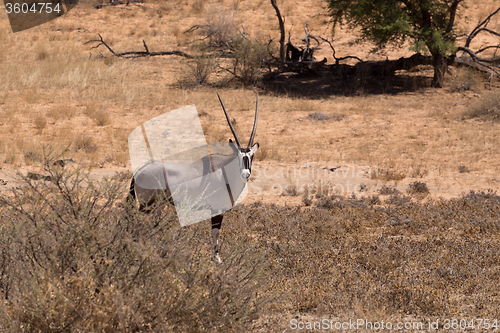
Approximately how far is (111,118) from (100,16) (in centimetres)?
1800

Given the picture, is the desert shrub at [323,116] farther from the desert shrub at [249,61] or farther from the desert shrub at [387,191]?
the desert shrub at [387,191]

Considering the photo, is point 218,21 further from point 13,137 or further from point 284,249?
point 284,249

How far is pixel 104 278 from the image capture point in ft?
11.3

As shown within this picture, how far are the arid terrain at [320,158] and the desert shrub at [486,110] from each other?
80 mm

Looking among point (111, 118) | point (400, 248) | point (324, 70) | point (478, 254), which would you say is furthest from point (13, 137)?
point (324, 70)

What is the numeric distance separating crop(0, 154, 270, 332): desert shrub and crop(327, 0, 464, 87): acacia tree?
49.7ft

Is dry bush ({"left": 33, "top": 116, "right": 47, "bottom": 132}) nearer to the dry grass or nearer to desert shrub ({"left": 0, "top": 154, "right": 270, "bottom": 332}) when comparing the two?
the dry grass

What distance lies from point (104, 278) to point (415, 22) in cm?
1840

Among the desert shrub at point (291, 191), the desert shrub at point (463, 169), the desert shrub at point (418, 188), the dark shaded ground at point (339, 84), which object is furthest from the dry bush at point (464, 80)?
the desert shrub at point (291, 191)

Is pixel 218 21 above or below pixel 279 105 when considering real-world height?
above

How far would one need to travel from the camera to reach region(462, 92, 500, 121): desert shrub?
14.5m

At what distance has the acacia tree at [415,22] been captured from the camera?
56.3ft

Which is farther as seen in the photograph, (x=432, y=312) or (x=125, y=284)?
(x=432, y=312)

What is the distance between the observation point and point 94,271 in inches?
133
